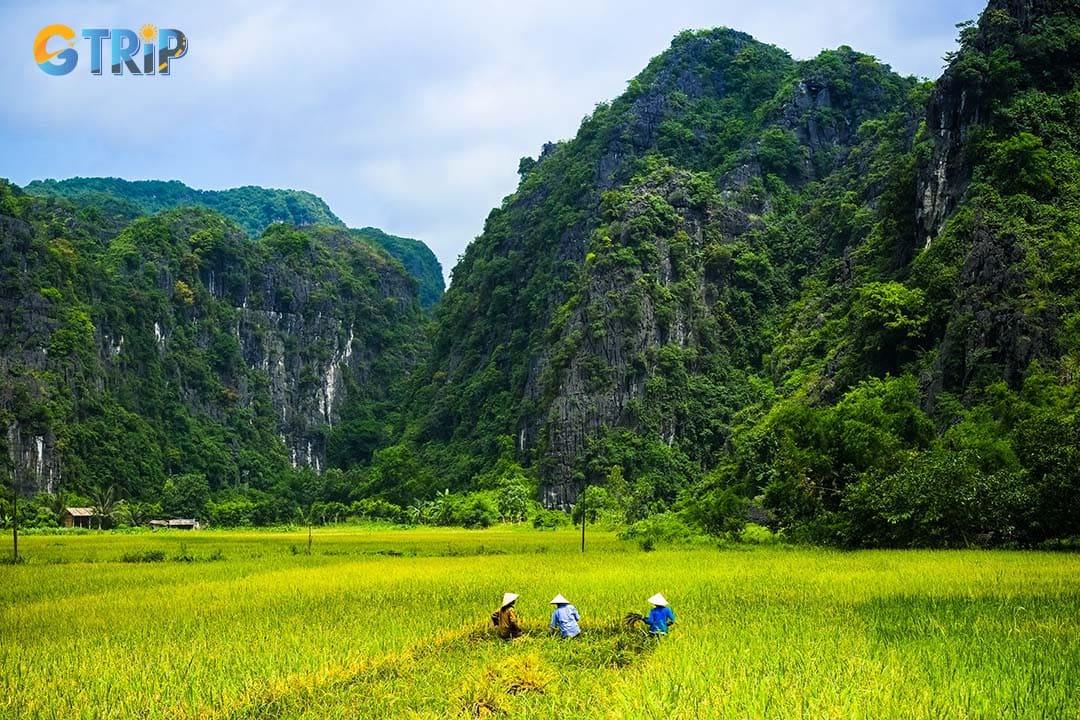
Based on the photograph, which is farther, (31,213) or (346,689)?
(31,213)

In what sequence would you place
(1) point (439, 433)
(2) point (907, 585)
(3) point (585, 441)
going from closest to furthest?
(2) point (907, 585) → (3) point (585, 441) → (1) point (439, 433)

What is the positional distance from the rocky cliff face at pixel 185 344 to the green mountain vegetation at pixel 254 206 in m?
34.4

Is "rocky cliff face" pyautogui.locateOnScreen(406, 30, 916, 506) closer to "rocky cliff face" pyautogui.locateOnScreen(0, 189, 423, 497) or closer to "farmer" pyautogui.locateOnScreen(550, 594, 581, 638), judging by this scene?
"rocky cliff face" pyautogui.locateOnScreen(0, 189, 423, 497)

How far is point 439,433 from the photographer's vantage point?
87062mm

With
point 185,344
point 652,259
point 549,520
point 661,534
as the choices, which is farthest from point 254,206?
point 661,534

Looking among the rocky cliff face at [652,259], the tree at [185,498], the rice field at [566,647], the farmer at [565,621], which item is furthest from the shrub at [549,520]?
the farmer at [565,621]

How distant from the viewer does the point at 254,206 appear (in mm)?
190750

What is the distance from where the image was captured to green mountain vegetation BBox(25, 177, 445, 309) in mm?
174125

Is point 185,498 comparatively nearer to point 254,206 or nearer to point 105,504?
point 105,504

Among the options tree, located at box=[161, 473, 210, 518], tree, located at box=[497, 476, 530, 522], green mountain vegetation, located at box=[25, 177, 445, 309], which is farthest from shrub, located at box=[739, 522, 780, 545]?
green mountain vegetation, located at box=[25, 177, 445, 309]

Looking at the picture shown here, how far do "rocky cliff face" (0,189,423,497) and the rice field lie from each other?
71.5m

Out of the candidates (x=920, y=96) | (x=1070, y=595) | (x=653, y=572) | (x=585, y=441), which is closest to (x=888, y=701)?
(x=1070, y=595)

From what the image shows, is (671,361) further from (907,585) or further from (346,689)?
(346,689)

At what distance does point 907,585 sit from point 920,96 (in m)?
62.6
